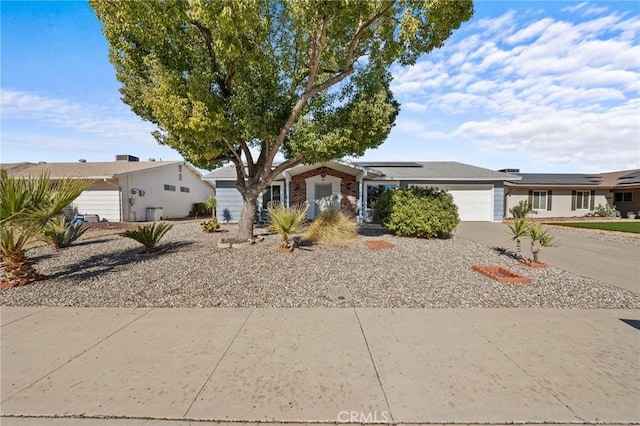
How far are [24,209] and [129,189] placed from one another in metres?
16.2

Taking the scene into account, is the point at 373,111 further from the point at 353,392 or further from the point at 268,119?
the point at 353,392

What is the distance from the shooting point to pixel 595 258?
8383 millimetres

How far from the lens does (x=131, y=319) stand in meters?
4.24

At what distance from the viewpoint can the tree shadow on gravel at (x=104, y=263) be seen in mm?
6281

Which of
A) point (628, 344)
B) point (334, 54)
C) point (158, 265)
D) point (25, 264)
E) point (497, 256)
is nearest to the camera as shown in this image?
point (628, 344)

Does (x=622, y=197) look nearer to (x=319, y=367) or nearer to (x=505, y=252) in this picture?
(x=505, y=252)

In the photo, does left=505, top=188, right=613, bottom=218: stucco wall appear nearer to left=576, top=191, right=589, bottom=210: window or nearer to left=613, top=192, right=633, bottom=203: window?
left=576, top=191, right=589, bottom=210: window

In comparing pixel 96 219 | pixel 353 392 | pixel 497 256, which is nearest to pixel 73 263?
pixel 353 392

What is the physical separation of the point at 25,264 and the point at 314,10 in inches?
334

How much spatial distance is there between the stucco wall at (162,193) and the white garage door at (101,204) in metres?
0.45

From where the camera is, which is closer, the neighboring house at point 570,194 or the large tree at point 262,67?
the large tree at point 262,67

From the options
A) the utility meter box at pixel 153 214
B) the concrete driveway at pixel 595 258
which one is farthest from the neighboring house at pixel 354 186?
the utility meter box at pixel 153 214

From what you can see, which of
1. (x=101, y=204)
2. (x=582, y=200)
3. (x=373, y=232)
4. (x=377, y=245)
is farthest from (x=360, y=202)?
(x=582, y=200)

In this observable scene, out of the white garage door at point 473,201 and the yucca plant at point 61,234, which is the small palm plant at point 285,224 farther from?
the white garage door at point 473,201
